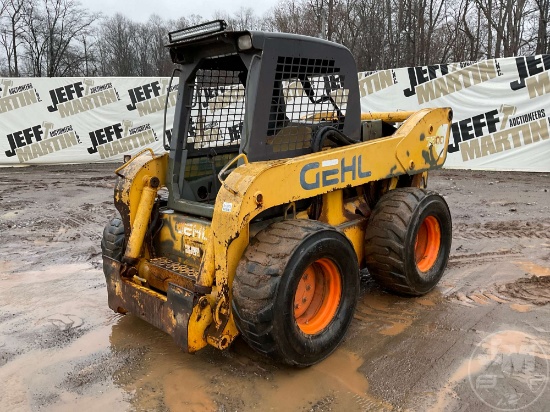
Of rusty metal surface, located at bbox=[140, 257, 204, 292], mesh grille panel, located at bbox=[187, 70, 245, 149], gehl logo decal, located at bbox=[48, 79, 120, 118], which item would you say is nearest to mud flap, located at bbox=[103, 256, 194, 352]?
rusty metal surface, located at bbox=[140, 257, 204, 292]

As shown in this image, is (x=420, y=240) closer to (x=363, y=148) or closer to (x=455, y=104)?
(x=363, y=148)

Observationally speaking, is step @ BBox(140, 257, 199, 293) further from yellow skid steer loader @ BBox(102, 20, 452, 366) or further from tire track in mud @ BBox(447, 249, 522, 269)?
tire track in mud @ BBox(447, 249, 522, 269)

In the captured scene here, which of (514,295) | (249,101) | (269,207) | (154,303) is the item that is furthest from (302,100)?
(514,295)

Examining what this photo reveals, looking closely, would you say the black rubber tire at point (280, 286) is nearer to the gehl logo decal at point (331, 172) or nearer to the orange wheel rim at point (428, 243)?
the gehl logo decal at point (331, 172)

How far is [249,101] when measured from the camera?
3.16 meters

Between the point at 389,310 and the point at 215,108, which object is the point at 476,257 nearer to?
the point at 389,310

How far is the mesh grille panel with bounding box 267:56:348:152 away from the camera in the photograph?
334 cm

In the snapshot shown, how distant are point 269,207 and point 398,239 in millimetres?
1319

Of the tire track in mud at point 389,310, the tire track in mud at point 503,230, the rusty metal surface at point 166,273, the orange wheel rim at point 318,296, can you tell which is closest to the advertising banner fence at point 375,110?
the tire track in mud at point 503,230

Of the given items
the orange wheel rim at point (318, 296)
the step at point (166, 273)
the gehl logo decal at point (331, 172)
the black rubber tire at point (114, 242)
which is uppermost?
the gehl logo decal at point (331, 172)

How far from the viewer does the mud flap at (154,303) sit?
2.88 m

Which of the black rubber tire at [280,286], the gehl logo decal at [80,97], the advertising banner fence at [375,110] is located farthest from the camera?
the gehl logo decal at [80,97]

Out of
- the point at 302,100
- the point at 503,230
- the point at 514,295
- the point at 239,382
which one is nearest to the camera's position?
the point at 239,382

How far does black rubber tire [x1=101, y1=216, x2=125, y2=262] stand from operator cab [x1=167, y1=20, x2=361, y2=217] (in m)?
0.51
